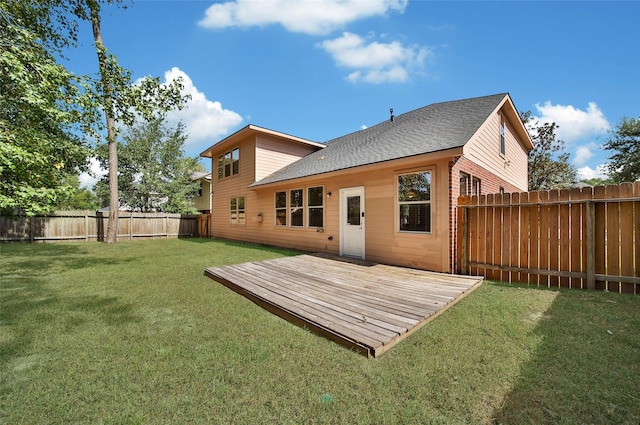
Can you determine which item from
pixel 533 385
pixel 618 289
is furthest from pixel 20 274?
pixel 618 289

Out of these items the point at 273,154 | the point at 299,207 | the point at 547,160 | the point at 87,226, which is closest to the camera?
the point at 299,207

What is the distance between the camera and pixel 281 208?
11.3m

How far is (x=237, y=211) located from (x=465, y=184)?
11158 millimetres

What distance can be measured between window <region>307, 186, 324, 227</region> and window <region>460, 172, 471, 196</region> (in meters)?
4.43

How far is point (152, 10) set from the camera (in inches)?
336

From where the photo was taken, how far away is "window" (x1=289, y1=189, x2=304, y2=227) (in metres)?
10.3

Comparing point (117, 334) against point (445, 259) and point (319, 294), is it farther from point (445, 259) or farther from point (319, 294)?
point (445, 259)

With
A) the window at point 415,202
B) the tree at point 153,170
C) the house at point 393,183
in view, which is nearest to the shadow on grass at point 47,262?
the house at point 393,183

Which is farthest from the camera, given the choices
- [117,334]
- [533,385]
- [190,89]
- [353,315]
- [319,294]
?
[190,89]

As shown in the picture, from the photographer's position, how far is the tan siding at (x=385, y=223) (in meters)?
6.23

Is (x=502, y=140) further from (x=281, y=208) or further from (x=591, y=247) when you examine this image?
(x=281, y=208)

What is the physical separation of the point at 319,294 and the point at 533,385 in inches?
113

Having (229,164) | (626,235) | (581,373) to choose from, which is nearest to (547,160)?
(626,235)

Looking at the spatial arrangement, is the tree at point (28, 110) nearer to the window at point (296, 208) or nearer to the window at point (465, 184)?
the window at point (296, 208)
